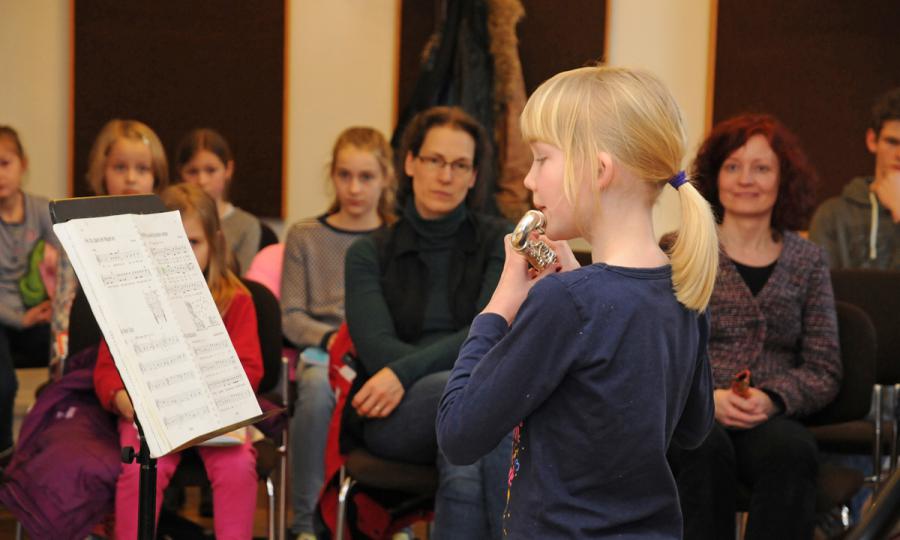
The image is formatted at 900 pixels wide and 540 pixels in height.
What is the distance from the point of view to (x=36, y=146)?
5.05 metres

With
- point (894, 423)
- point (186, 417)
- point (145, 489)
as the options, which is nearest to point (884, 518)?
point (186, 417)

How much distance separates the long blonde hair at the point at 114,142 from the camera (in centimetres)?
410

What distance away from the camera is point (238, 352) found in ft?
9.67

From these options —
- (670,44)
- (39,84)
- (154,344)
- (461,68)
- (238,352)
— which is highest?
(670,44)

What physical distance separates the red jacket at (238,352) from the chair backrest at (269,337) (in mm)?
48

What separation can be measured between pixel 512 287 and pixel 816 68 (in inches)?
144

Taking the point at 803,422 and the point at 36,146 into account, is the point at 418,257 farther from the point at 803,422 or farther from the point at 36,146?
the point at 36,146

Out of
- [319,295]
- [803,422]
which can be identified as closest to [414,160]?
[319,295]

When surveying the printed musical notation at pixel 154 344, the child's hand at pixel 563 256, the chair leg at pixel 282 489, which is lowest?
the chair leg at pixel 282 489

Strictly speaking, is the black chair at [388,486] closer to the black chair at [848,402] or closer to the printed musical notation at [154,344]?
the black chair at [848,402]

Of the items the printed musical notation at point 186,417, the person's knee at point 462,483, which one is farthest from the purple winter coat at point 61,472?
the printed musical notation at point 186,417

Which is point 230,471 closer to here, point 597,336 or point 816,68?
point 597,336

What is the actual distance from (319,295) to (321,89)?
5.11ft

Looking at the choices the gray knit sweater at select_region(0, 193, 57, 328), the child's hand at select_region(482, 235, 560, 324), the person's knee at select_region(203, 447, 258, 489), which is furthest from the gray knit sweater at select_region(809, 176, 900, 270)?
the gray knit sweater at select_region(0, 193, 57, 328)
